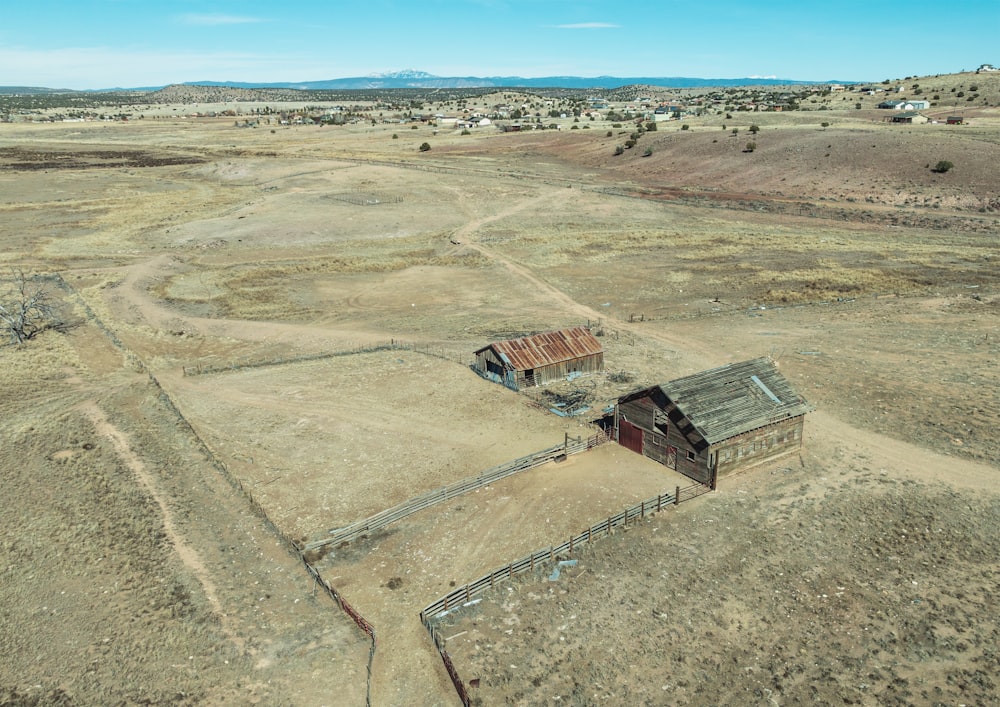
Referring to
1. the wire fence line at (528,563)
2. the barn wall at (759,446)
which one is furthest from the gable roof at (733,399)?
the wire fence line at (528,563)

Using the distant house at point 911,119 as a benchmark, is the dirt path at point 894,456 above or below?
below

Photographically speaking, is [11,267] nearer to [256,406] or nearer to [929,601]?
[256,406]

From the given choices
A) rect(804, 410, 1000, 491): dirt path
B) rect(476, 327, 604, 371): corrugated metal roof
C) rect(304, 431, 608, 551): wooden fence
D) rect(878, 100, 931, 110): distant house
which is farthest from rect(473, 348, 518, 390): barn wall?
rect(878, 100, 931, 110): distant house

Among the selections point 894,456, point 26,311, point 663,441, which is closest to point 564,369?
point 663,441

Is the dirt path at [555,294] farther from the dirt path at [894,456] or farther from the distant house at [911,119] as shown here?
the distant house at [911,119]

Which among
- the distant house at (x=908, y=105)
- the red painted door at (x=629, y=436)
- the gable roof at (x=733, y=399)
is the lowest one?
the red painted door at (x=629, y=436)

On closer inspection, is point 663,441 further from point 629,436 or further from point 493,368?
point 493,368

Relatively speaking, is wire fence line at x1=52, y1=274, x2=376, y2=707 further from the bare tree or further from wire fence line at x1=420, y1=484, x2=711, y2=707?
the bare tree
